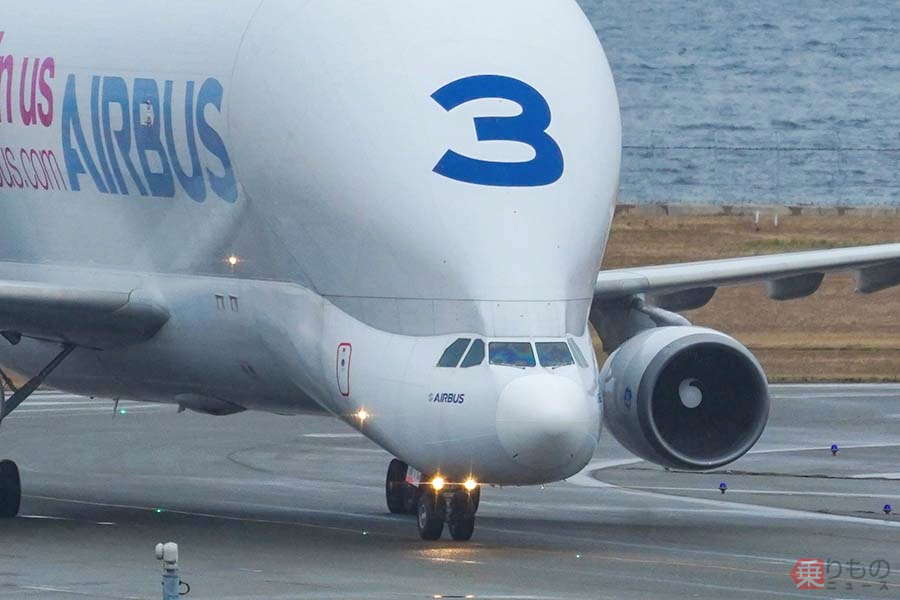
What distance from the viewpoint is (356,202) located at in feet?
79.0

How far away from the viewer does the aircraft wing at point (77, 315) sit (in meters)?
26.5

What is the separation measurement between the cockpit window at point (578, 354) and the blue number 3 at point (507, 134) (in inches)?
59.4

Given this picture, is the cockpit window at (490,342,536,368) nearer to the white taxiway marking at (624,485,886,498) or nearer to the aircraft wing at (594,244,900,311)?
the aircraft wing at (594,244,900,311)

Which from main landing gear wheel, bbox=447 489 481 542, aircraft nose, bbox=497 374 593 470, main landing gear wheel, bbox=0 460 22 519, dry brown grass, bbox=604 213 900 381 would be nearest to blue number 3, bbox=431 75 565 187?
aircraft nose, bbox=497 374 593 470

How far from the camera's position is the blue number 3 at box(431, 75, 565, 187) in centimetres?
2362

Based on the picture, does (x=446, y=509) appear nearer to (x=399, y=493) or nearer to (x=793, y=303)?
(x=399, y=493)

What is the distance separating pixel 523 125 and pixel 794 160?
410 ft

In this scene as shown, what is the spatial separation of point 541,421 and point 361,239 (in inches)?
111

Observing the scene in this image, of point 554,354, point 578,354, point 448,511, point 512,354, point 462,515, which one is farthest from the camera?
point 448,511

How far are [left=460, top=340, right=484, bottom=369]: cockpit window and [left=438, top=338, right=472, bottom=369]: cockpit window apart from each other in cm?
8

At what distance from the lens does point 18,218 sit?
29.2m

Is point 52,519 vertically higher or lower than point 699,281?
lower

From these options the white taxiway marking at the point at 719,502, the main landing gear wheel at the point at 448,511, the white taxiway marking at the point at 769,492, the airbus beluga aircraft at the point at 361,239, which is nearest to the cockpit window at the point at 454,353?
the airbus beluga aircraft at the point at 361,239

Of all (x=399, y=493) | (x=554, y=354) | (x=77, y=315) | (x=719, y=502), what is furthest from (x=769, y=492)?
(x=77, y=315)
